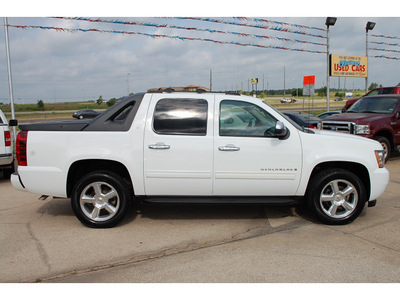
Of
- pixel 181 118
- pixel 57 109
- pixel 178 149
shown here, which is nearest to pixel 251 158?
pixel 178 149

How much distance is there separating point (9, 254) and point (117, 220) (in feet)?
4.26

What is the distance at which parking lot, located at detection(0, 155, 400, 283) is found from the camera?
11.1 ft

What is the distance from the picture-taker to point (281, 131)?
→ 4383 millimetres

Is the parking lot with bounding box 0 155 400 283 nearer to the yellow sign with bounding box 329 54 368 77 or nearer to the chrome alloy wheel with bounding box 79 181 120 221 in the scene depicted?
the chrome alloy wheel with bounding box 79 181 120 221

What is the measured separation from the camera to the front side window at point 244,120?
14.9 ft

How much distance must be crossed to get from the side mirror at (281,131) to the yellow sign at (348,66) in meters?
20.7

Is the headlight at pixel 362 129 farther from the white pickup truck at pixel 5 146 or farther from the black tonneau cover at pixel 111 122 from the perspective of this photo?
the white pickup truck at pixel 5 146

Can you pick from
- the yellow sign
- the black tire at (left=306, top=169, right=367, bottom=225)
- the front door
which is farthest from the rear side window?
the yellow sign

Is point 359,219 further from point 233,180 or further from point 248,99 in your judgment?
point 248,99

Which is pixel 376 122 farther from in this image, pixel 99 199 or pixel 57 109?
pixel 57 109

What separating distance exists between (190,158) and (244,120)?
0.91 metres

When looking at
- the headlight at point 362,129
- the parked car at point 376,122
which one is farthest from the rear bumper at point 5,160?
the headlight at point 362,129

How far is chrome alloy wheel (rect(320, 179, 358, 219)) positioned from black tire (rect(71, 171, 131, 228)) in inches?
106

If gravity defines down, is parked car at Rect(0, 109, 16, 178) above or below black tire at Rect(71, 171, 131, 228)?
above
